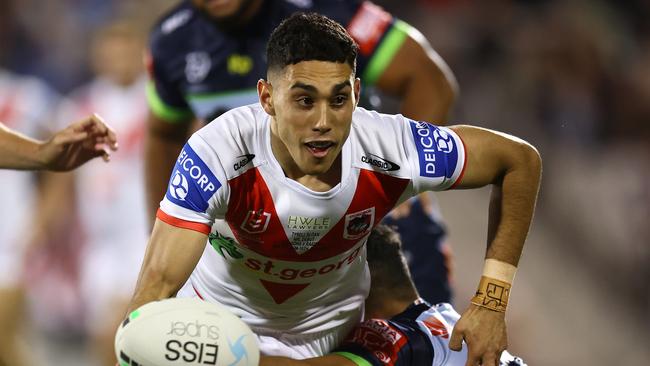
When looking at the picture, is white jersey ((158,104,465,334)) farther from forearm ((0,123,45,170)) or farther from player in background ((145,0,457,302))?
player in background ((145,0,457,302))

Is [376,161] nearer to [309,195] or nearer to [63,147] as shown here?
[309,195]

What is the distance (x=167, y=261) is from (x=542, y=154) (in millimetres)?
5697

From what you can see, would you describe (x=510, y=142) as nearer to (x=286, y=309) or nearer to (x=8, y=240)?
(x=286, y=309)

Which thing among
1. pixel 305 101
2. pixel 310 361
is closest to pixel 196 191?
pixel 305 101

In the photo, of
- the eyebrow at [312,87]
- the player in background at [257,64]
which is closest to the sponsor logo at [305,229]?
the eyebrow at [312,87]

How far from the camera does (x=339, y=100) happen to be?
→ 3.47 metres

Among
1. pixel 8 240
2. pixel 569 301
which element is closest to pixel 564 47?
pixel 569 301

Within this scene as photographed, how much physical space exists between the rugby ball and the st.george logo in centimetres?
37

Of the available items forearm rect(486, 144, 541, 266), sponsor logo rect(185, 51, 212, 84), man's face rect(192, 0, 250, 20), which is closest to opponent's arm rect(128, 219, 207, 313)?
forearm rect(486, 144, 541, 266)

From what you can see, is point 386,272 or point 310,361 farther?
point 386,272

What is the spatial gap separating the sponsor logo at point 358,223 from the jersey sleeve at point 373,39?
1.48 meters

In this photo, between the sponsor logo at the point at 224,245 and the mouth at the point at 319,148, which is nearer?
the mouth at the point at 319,148

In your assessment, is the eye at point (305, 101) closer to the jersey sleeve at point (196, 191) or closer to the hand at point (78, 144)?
the jersey sleeve at point (196, 191)

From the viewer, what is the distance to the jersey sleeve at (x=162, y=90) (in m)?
5.35
